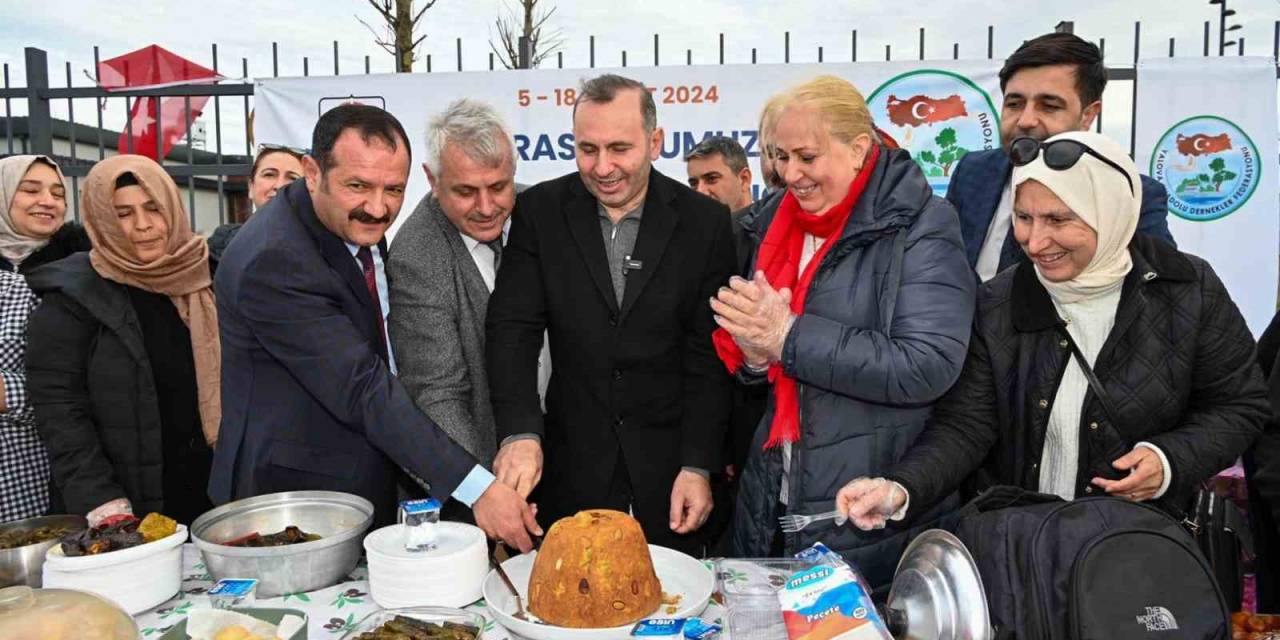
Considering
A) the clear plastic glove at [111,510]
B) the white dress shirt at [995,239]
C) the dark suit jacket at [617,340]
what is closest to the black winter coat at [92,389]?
the clear plastic glove at [111,510]

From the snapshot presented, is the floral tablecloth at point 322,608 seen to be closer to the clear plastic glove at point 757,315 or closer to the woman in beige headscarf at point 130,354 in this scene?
the clear plastic glove at point 757,315

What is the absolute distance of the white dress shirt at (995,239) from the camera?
2.57m

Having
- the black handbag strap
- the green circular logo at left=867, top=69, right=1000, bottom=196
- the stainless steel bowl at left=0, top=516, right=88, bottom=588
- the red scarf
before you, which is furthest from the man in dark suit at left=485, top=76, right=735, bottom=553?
the green circular logo at left=867, top=69, right=1000, bottom=196

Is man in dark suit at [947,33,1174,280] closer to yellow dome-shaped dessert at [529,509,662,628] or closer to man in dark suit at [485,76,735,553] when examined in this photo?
man in dark suit at [485,76,735,553]

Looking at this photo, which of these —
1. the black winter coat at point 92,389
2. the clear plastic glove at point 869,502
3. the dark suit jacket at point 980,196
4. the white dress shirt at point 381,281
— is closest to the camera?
the clear plastic glove at point 869,502

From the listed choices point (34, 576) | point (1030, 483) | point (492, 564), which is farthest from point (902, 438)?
point (34, 576)

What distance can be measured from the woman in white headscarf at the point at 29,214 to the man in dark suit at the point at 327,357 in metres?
1.60

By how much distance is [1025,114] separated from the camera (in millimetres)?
2535

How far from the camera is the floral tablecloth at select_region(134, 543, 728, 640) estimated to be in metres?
1.53

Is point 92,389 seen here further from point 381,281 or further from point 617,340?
point 617,340

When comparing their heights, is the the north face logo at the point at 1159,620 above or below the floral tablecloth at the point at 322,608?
above

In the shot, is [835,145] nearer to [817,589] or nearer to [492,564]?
[817,589]

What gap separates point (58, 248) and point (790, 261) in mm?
2887

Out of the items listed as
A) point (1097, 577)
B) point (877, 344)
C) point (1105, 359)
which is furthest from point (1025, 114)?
point (1097, 577)
